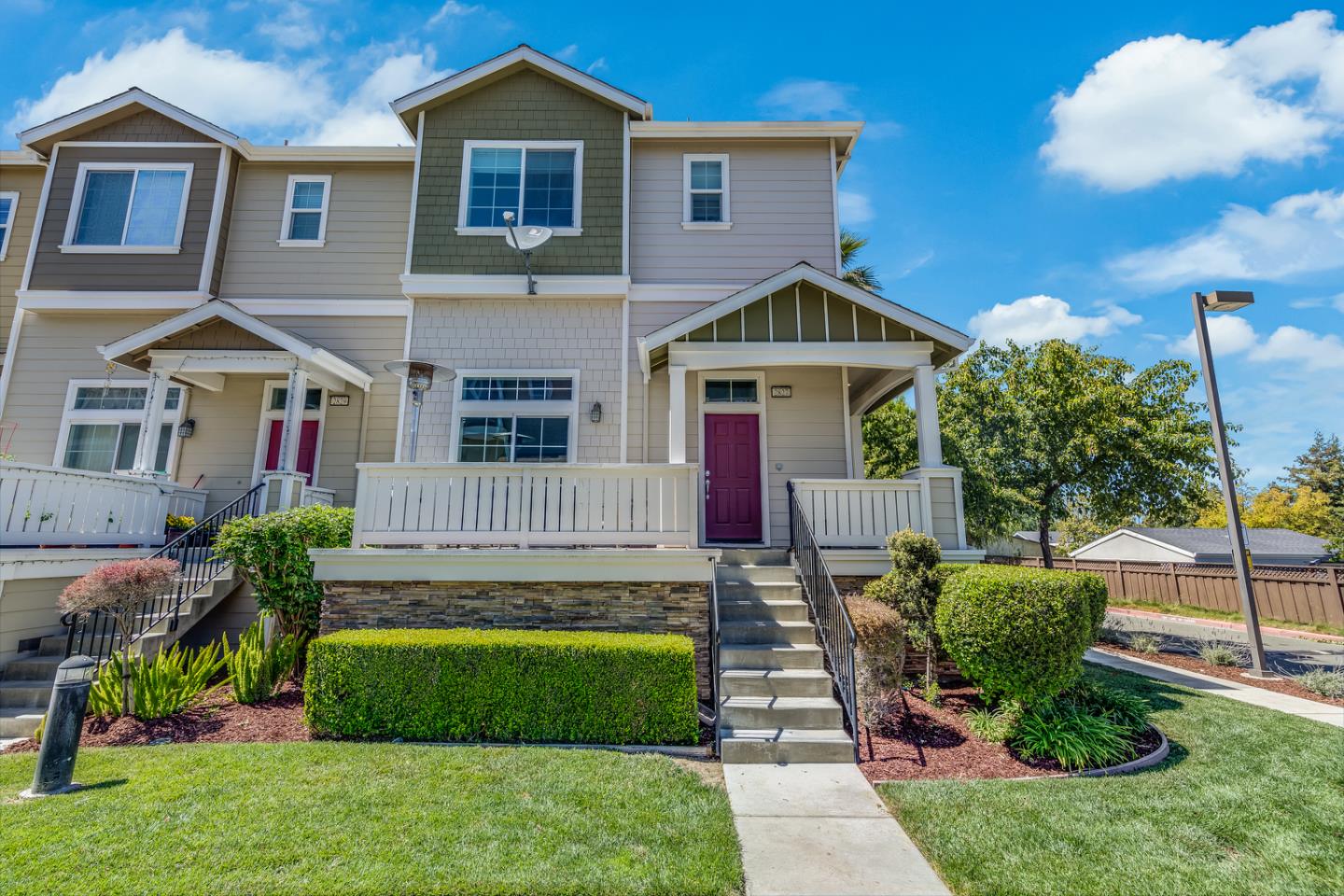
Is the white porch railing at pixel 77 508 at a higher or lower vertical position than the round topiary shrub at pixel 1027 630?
higher

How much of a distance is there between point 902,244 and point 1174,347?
26.3 feet

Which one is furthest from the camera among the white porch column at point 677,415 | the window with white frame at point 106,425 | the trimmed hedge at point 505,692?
the window with white frame at point 106,425

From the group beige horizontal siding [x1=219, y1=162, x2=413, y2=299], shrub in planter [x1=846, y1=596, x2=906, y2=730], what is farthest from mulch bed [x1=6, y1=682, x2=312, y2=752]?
beige horizontal siding [x1=219, y1=162, x2=413, y2=299]

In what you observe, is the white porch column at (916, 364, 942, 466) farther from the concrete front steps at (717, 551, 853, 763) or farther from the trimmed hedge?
the trimmed hedge

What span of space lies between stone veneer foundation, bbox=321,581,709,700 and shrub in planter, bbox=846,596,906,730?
5.35 feet

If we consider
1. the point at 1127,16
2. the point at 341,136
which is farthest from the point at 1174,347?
the point at 341,136

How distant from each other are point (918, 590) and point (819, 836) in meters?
3.55

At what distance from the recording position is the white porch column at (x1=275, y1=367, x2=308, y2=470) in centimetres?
916

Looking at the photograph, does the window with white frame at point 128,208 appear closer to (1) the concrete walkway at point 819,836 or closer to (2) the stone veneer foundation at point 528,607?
(2) the stone veneer foundation at point 528,607

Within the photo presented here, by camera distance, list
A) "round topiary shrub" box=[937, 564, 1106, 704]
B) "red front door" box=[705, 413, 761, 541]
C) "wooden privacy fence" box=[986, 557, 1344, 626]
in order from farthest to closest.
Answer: "wooden privacy fence" box=[986, 557, 1344, 626] < "red front door" box=[705, 413, 761, 541] < "round topiary shrub" box=[937, 564, 1106, 704]

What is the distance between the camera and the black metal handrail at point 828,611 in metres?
5.45

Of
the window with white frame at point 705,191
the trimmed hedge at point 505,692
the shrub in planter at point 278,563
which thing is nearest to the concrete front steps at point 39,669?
the shrub in planter at point 278,563

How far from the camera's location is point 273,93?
34.0 feet

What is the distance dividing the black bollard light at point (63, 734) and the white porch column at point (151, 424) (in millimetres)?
6101
